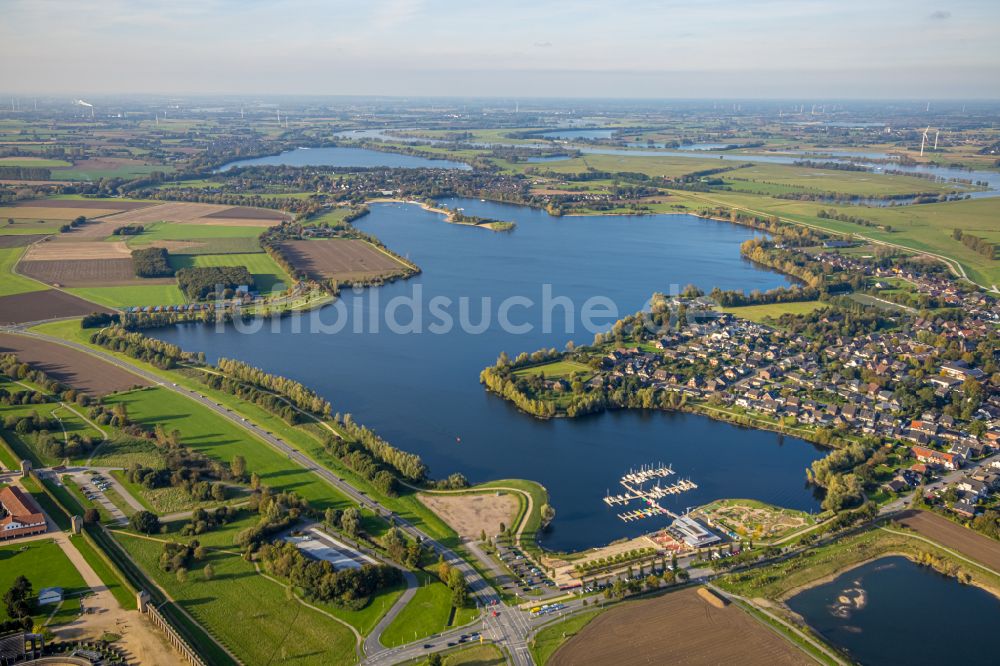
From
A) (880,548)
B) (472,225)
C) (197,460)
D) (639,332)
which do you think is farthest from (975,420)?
(472,225)

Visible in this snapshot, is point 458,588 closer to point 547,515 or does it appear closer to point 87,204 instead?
point 547,515

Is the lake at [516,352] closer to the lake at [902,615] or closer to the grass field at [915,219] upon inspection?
the lake at [902,615]

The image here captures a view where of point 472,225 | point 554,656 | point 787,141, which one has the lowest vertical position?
point 554,656

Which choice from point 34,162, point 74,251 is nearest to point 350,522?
point 74,251

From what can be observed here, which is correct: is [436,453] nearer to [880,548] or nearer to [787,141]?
[880,548]

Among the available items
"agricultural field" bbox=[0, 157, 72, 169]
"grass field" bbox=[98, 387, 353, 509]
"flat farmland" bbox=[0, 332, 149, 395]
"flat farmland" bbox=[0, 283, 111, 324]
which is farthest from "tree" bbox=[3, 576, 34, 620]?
"agricultural field" bbox=[0, 157, 72, 169]

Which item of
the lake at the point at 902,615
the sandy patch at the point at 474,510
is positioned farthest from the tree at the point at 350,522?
the lake at the point at 902,615

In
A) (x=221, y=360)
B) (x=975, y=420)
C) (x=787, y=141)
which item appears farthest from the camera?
(x=787, y=141)
